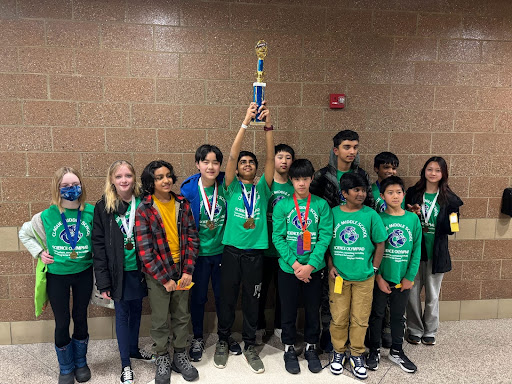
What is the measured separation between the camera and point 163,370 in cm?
263

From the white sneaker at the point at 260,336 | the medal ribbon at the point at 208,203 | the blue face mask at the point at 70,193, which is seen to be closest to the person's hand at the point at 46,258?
the blue face mask at the point at 70,193

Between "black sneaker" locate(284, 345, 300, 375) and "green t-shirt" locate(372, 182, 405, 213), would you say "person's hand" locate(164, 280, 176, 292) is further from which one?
"green t-shirt" locate(372, 182, 405, 213)

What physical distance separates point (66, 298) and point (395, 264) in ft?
7.40

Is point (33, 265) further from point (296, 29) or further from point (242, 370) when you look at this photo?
point (296, 29)

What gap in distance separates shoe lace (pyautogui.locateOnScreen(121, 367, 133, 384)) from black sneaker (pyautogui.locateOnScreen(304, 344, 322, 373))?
1234 mm

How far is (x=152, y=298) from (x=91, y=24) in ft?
6.90

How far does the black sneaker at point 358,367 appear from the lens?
2.71m

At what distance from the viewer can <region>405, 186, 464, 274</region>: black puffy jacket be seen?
2980mm

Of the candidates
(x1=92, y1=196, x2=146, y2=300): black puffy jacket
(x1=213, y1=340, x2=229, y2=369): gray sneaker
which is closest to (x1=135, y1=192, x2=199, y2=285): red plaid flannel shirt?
(x1=92, y1=196, x2=146, y2=300): black puffy jacket

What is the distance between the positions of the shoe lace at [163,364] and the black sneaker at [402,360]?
163cm

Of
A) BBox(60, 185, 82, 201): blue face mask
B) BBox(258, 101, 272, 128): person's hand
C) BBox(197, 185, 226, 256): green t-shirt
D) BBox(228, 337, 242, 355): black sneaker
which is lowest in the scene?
BBox(228, 337, 242, 355): black sneaker

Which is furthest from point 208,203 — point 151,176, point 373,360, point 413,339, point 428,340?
point 428,340

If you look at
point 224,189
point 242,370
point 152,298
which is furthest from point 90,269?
point 242,370

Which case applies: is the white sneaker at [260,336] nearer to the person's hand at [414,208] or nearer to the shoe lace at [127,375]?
the shoe lace at [127,375]
